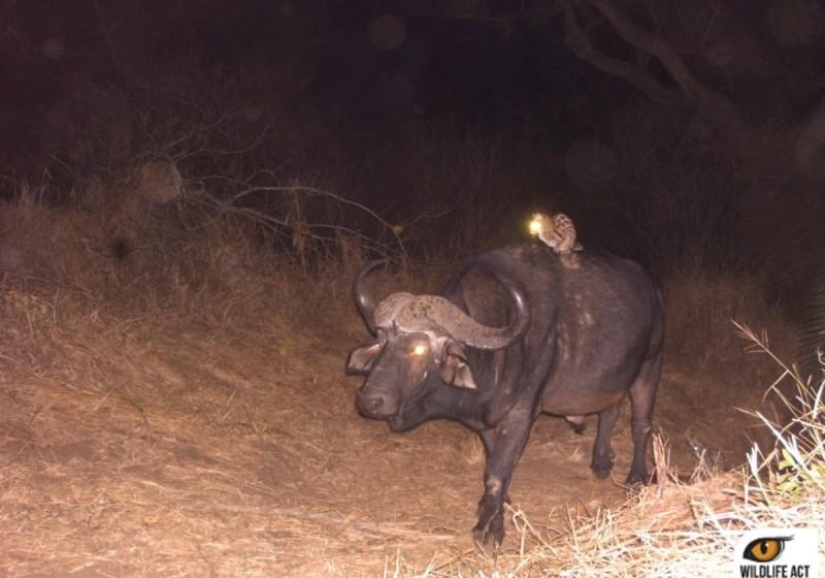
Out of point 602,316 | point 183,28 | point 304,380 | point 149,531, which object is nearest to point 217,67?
point 183,28

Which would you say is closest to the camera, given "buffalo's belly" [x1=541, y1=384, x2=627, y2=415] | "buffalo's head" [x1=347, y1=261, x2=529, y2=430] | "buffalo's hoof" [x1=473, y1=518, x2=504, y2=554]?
"buffalo's head" [x1=347, y1=261, x2=529, y2=430]

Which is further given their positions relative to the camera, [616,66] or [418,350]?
[616,66]

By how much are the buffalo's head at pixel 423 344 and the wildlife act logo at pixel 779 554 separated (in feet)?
10.9

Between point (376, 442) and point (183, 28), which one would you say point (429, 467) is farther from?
Answer: point (183, 28)

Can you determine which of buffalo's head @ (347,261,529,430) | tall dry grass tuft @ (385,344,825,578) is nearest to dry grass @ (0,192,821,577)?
tall dry grass tuft @ (385,344,825,578)

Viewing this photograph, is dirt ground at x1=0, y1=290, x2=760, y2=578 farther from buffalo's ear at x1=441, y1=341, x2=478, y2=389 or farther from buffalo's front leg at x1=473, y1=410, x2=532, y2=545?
buffalo's ear at x1=441, y1=341, x2=478, y2=389

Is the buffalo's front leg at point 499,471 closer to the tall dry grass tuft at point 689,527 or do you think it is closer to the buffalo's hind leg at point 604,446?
the buffalo's hind leg at point 604,446

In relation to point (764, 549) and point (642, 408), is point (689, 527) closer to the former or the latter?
point (764, 549)

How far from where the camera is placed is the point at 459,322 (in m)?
6.90

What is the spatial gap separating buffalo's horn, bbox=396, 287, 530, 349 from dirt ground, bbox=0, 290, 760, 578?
50.5 inches

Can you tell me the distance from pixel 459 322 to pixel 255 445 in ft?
7.87

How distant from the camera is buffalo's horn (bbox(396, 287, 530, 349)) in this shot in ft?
22.3

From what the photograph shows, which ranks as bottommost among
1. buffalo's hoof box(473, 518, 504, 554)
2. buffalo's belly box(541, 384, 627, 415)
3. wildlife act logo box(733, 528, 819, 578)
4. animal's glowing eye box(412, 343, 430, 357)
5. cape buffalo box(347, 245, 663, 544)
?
buffalo's hoof box(473, 518, 504, 554)

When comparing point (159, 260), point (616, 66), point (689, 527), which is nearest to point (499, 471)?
point (689, 527)
